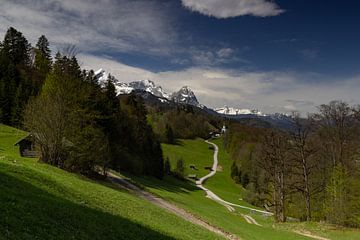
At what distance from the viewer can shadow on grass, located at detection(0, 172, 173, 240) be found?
551 inches

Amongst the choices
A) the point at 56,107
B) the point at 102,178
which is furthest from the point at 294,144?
the point at 56,107

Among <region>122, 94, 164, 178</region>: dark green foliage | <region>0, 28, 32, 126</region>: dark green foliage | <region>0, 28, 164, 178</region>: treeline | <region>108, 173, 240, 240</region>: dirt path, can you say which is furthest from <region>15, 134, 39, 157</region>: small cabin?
<region>122, 94, 164, 178</region>: dark green foliage

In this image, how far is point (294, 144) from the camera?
50.2m

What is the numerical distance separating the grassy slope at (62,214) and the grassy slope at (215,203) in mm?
11877

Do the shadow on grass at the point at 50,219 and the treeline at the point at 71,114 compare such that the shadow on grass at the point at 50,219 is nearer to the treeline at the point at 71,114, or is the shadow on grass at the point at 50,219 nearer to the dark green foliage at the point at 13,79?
the treeline at the point at 71,114

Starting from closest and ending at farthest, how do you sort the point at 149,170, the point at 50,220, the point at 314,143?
the point at 50,220 < the point at 314,143 < the point at 149,170

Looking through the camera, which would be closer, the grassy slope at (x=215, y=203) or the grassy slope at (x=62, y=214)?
the grassy slope at (x=62, y=214)

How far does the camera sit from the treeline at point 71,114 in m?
44.1

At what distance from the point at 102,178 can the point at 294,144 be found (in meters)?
25.6

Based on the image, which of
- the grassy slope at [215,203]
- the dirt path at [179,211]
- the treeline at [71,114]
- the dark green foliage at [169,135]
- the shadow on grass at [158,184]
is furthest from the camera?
the dark green foliage at [169,135]

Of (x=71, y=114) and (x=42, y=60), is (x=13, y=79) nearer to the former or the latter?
(x=42, y=60)

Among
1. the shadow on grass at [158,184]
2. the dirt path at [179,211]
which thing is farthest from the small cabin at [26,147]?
the shadow on grass at [158,184]

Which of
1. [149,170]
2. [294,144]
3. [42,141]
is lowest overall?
[149,170]

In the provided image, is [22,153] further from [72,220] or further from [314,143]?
[314,143]
